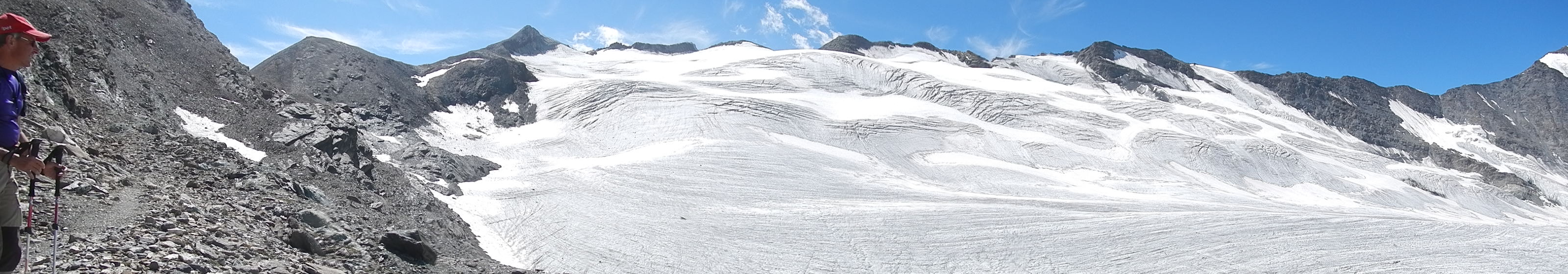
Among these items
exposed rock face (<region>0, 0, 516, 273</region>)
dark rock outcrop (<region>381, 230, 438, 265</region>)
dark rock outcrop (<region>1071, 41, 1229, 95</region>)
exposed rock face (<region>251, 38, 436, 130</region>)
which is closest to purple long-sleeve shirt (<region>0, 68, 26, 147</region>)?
exposed rock face (<region>0, 0, 516, 273</region>)

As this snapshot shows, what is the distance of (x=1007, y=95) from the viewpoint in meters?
63.1

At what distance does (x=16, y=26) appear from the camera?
186 inches

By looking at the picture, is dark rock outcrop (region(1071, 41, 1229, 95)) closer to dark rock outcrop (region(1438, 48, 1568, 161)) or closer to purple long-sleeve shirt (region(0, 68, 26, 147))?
dark rock outcrop (region(1438, 48, 1568, 161))

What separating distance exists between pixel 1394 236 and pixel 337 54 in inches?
2233

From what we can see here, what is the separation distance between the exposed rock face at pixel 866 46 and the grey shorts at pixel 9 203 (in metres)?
89.6

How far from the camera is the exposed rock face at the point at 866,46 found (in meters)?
94.8

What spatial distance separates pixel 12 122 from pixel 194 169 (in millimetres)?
12390

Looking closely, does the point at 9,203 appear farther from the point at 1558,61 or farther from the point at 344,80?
the point at 1558,61

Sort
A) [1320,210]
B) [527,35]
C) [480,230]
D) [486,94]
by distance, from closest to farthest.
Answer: [480,230], [1320,210], [486,94], [527,35]

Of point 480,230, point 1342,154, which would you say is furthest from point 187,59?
point 1342,154

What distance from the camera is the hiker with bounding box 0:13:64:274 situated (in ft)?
15.0

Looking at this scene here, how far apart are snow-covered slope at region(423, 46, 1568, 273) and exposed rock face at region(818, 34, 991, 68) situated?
56.3 ft

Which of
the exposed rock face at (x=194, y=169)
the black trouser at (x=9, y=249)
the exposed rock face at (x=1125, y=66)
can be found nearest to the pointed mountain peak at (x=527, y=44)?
the exposed rock face at (x=194, y=169)

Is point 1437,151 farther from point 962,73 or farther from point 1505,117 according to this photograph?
point 962,73
